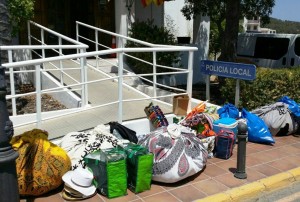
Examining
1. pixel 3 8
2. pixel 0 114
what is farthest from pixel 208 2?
pixel 0 114

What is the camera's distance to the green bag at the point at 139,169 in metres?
4.04

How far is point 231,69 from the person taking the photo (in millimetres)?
6426

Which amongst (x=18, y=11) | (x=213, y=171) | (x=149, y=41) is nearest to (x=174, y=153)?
(x=213, y=171)

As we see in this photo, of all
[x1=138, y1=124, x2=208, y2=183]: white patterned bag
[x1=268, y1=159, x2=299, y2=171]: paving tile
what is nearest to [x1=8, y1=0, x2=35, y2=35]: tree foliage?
[x1=138, y1=124, x2=208, y2=183]: white patterned bag

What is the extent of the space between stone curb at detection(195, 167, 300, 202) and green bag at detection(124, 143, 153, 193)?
0.68 meters

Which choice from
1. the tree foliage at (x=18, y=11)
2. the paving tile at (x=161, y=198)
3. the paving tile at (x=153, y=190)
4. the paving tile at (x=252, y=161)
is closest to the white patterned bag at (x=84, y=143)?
the paving tile at (x=153, y=190)

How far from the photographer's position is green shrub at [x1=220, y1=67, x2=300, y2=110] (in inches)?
286

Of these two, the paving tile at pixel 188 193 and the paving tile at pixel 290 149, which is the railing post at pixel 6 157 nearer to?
the paving tile at pixel 188 193

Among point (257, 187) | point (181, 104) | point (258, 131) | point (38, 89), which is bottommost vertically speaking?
point (257, 187)

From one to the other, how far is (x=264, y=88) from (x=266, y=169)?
9.33ft

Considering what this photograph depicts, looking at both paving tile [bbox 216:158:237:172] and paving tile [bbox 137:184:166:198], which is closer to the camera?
paving tile [bbox 137:184:166:198]

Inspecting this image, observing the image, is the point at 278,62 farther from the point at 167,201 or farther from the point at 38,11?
the point at 167,201

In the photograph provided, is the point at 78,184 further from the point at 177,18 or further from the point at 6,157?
Answer: the point at 177,18

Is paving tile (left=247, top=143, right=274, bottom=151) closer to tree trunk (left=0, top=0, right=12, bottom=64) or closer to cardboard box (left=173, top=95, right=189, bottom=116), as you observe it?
cardboard box (left=173, top=95, right=189, bottom=116)
